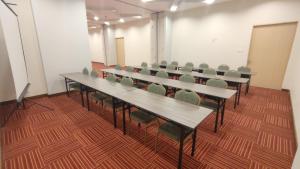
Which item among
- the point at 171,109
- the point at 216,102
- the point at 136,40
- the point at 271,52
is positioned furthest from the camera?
the point at 136,40

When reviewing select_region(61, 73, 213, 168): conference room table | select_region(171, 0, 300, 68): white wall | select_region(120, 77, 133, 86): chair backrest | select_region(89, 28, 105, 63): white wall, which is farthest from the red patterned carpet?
select_region(89, 28, 105, 63): white wall

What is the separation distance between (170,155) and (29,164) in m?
2.05

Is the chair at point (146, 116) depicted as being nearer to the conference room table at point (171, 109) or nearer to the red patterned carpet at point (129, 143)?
the conference room table at point (171, 109)

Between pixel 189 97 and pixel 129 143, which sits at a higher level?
pixel 189 97

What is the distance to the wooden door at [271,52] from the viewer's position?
4980mm

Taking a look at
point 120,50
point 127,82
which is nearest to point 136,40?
point 120,50

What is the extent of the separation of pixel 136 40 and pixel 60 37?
19.0 feet

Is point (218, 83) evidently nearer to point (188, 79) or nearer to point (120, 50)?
point (188, 79)

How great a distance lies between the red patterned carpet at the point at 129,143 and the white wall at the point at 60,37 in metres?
1.57

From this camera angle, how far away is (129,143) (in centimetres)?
253

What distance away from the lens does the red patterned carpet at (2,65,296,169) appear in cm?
212

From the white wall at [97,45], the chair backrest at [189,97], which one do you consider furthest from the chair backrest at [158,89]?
the white wall at [97,45]

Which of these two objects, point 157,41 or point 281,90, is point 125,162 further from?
point 157,41

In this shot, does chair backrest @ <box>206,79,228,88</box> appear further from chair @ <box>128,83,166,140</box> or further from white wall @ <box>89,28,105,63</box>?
white wall @ <box>89,28,105,63</box>
